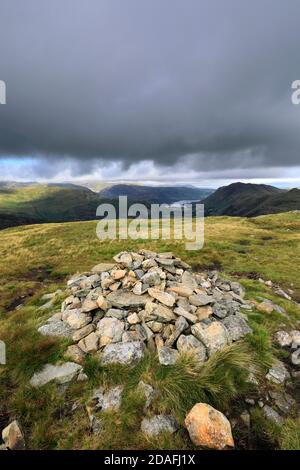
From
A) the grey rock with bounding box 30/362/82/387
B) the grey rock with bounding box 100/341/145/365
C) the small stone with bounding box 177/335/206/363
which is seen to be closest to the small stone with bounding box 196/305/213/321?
the small stone with bounding box 177/335/206/363

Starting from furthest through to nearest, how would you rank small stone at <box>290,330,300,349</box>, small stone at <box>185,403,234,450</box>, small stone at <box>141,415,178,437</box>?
small stone at <box>290,330,300,349</box>
small stone at <box>141,415,178,437</box>
small stone at <box>185,403,234,450</box>

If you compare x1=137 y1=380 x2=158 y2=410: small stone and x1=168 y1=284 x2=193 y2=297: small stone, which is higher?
x1=168 y1=284 x2=193 y2=297: small stone

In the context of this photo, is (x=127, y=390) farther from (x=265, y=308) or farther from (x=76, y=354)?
(x=265, y=308)

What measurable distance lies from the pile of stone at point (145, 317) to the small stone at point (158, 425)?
160 centimetres

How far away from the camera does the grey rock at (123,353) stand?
8.15m

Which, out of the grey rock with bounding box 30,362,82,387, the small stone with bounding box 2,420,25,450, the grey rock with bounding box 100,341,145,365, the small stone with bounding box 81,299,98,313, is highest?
the small stone with bounding box 81,299,98,313

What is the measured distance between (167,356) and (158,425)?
197 cm

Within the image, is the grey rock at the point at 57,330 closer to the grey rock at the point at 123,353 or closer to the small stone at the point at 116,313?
the small stone at the point at 116,313

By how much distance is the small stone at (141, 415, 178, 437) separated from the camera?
6.19 metres

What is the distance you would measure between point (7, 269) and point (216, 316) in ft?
85.3

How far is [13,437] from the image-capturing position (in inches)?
241

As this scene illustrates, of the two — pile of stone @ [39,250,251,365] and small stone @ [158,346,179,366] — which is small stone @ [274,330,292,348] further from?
small stone @ [158,346,179,366]

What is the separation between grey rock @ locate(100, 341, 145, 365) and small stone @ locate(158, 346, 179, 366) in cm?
62
